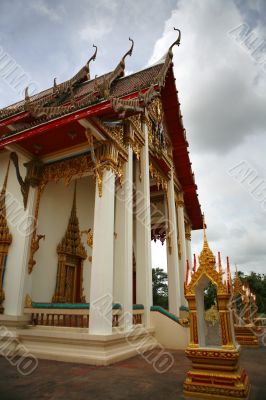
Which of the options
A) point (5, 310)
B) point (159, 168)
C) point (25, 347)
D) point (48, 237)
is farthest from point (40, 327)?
point (159, 168)

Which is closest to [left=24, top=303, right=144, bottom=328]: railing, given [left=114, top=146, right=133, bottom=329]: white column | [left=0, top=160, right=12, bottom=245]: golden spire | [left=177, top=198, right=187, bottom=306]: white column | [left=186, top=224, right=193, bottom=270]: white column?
[left=114, top=146, right=133, bottom=329]: white column

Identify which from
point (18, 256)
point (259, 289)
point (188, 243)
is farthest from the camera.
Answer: point (259, 289)

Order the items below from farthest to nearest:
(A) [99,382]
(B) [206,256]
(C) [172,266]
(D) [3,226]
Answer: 1. (C) [172,266]
2. (D) [3,226]
3. (B) [206,256]
4. (A) [99,382]

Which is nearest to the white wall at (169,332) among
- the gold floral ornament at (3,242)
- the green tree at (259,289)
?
the gold floral ornament at (3,242)

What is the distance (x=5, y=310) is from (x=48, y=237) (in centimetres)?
186

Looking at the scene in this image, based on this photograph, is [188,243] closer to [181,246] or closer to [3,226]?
[181,246]

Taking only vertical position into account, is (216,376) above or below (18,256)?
below

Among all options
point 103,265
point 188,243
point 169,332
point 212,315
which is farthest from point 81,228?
point 212,315

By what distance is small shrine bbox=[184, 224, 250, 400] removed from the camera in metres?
2.86

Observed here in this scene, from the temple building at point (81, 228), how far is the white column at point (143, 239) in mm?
23

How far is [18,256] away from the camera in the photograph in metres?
5.80

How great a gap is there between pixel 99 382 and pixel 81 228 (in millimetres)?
4911

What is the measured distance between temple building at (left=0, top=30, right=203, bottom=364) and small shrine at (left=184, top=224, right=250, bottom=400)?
1247 mm

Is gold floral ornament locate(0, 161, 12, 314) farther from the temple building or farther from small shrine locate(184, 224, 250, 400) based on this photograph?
small shrine locate(184, 224, 250, 400)
